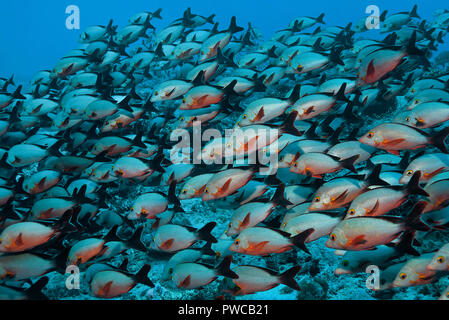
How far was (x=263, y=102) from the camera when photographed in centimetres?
484

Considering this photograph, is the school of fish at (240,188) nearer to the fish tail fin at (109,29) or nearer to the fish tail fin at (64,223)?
the fish tail fin at (64,223)

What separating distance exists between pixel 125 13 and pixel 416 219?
489ft

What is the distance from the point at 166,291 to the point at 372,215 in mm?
3256

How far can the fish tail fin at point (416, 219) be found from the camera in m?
2.95

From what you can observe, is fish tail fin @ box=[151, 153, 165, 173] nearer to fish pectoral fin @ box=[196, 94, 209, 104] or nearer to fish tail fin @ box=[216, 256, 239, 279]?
fish pectoral fin @ box=[196, 94, 209, 104]

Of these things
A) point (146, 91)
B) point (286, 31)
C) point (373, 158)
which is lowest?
point (373, 158)

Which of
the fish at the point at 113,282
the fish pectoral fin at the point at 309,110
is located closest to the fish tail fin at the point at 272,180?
the fish pectoral fin at the point at 309,110

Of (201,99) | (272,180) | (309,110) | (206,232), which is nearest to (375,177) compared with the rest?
(272,180)

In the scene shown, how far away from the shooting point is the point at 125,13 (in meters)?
130

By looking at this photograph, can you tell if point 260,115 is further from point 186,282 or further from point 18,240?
point 18,240

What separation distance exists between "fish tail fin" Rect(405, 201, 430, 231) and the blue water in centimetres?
9256
